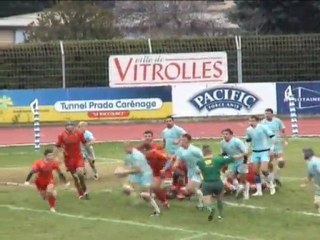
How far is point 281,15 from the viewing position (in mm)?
57156

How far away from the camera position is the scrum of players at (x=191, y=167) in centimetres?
2167

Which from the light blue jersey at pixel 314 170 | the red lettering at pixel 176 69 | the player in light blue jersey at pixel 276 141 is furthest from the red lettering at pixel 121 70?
the light blue jersey at pixel 314 170

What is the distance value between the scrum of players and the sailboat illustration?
19.7m

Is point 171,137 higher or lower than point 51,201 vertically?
higher

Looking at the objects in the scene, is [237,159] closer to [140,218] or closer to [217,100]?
[140,218]

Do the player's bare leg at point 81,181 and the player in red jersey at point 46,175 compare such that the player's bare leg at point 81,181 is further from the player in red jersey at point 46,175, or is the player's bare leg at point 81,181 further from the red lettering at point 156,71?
the red lettering at point 156,71

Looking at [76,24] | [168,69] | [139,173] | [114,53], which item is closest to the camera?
[139,173]

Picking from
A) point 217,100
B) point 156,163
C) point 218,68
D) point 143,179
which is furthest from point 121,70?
point 143,179

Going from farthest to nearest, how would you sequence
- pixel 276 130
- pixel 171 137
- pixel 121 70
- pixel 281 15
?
pixel 281 15, pixel 121 70, pixel 276 130, pixel 171 137

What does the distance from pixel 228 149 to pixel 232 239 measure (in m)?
4.93

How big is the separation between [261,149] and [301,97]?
22614 mm

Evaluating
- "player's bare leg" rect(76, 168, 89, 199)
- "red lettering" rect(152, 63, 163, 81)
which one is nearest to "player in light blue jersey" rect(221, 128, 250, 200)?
"player's bare leg" rect(76, 168, 89, 199)

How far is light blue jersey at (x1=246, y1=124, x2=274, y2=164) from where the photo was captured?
2512cm

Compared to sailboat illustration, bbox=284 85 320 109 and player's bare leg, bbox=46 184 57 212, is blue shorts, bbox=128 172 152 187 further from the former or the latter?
sailboat illustration, bbox=284 85 320 109
